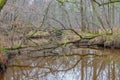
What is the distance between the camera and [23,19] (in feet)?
55.5

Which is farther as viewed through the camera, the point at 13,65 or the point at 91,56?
the point at 91,56

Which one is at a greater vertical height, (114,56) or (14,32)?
(14,32)

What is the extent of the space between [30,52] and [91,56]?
12.6 feet

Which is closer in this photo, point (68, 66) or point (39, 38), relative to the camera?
point (68, 66)

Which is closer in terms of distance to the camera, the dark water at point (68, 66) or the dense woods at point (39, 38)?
the dark water at point (68, 66)

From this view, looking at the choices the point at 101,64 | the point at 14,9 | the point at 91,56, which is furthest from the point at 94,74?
the point at 14,9

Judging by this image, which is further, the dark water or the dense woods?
the dense woods

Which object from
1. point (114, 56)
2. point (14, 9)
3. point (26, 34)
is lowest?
point (114, 56)

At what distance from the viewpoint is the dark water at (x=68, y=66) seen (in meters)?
10.8

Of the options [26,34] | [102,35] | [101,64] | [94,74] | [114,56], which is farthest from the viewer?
[102,35]

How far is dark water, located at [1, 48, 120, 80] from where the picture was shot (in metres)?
10.8

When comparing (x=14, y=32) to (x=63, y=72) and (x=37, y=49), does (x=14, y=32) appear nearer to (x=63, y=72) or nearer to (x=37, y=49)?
(x=37, y=49)

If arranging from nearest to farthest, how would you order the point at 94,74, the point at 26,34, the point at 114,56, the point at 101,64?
the point at 94,74 < the point at 101,64 < the point at 114,56 < the point at 26,34

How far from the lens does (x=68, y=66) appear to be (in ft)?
42.3
